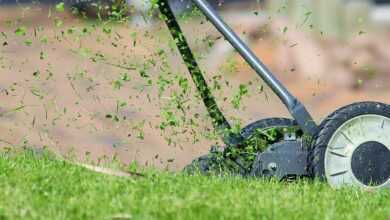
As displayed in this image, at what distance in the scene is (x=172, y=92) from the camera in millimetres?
6133

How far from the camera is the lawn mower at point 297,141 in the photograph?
18.7 ft

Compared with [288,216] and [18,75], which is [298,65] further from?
[288,216]

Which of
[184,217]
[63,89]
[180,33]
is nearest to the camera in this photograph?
[184,217]

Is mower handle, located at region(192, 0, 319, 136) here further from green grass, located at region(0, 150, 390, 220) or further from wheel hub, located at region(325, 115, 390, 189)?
green grass, located at region(0, 150, 390, 220)

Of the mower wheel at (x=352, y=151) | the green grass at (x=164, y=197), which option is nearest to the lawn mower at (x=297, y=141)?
the mower wheel at (x=352, y=151)

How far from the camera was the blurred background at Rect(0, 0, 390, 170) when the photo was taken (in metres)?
6.18

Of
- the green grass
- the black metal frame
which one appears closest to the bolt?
the black metal frame

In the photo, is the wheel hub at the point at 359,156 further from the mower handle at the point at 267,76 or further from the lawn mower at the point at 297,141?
the mower handle at the point at 267,76

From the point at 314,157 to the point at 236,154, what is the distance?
577mm

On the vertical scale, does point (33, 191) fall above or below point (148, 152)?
above

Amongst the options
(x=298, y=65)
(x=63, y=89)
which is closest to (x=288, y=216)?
(x=63, y=89)

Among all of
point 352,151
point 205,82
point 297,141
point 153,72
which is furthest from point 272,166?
point 153,72

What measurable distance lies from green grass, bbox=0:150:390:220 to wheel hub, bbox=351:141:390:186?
0.27 metres

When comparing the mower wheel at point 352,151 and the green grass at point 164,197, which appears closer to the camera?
the green grass at point 164,197
